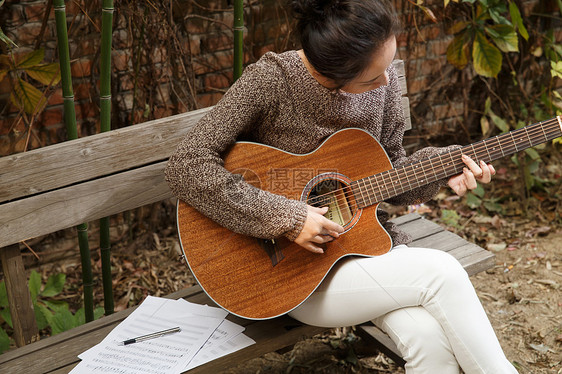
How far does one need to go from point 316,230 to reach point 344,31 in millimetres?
539

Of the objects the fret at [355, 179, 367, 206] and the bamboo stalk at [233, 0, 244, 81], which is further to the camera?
the bamboo stalk at [233, 0, 244, 81]

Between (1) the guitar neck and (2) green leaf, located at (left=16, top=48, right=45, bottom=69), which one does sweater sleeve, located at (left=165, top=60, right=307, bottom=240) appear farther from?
(2) green leaf, located at (left=16, top=48, right=45, bottom=69)

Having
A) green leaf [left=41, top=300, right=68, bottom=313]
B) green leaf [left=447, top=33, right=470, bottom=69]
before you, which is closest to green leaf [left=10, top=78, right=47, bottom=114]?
green leaf [left=41, top=300, right=68, bottom=313]

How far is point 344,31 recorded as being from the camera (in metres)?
1.62

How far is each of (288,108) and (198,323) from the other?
27.4 inches

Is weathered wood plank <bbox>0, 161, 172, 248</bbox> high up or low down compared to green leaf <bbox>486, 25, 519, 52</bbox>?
down

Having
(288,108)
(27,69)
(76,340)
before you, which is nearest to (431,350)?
(288,108)

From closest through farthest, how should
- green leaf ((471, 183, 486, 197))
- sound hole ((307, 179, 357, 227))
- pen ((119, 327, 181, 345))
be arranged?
pen ((119, 327, 181, 345)), sound hole ((307, 179, 357, 227)), green leaf ((471, 183, 486, 197))

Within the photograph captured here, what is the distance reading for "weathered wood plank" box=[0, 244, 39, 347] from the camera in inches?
72.9

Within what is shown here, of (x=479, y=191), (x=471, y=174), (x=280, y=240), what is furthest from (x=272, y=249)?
(x=479, y=191)

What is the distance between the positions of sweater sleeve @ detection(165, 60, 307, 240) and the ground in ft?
2.85

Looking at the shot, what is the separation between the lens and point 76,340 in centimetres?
178

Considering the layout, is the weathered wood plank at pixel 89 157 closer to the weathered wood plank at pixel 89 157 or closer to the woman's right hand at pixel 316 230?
the weathered wood plank at pixel 89 157

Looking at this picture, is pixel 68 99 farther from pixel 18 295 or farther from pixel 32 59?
pixel 18 295
